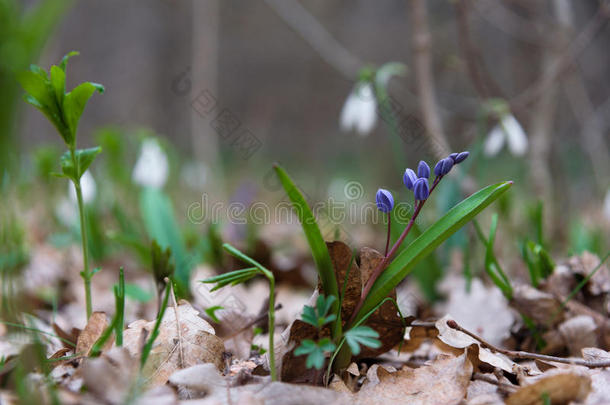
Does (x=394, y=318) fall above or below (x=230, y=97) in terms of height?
below

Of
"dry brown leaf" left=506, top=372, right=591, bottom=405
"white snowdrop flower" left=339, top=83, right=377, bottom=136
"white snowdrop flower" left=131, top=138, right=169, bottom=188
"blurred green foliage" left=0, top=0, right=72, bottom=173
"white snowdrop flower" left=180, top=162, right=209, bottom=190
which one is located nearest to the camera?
"blurred green foliage" left=0, top=0, right=72, bottom=173

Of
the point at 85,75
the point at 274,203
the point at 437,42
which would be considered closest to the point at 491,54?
the point at 437,42

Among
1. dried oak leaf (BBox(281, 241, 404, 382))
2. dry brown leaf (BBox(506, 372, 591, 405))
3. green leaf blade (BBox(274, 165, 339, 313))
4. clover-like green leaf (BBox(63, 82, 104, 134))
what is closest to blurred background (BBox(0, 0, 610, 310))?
clover-like green leaf (BBox(63, 82, 104, 134))

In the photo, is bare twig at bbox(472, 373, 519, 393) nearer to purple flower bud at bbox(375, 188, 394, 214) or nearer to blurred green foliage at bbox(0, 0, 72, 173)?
purple flower bud at bbox(375, 188, 394, 214)

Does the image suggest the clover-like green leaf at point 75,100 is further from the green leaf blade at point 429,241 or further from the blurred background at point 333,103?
the green leaf blade at point 429,241

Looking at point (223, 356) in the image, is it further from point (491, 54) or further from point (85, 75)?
point (85, 75)

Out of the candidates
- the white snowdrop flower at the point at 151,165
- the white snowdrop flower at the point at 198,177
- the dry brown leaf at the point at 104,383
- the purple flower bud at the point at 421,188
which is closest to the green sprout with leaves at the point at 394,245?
the purple flower bud at the point at 421,188
